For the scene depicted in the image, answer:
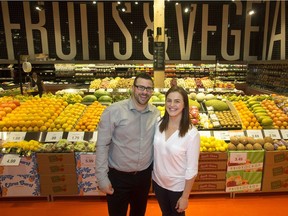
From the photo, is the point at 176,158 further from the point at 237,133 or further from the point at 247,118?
the point at 247,118

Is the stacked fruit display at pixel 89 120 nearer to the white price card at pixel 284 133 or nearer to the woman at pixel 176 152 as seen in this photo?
the woman at pixel 176 152

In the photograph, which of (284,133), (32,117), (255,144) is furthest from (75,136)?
(284,133)

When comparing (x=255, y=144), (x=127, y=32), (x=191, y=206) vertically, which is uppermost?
(x=127, y=32)

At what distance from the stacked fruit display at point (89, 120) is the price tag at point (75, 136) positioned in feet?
0.33

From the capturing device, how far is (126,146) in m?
2.02

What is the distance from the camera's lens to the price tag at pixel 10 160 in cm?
324

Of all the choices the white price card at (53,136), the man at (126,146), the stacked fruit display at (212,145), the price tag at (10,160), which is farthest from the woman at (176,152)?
the price tag at (10,160)

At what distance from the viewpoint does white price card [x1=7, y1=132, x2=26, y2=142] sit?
3621mm

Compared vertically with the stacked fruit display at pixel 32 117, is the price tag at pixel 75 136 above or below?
below

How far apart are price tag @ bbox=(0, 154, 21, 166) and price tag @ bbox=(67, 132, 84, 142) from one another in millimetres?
697

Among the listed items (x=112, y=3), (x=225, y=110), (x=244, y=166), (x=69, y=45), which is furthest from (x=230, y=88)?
(x=69, y=45)

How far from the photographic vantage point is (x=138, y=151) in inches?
80.5

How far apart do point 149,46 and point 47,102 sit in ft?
26.8

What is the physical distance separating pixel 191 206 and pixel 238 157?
910mm
